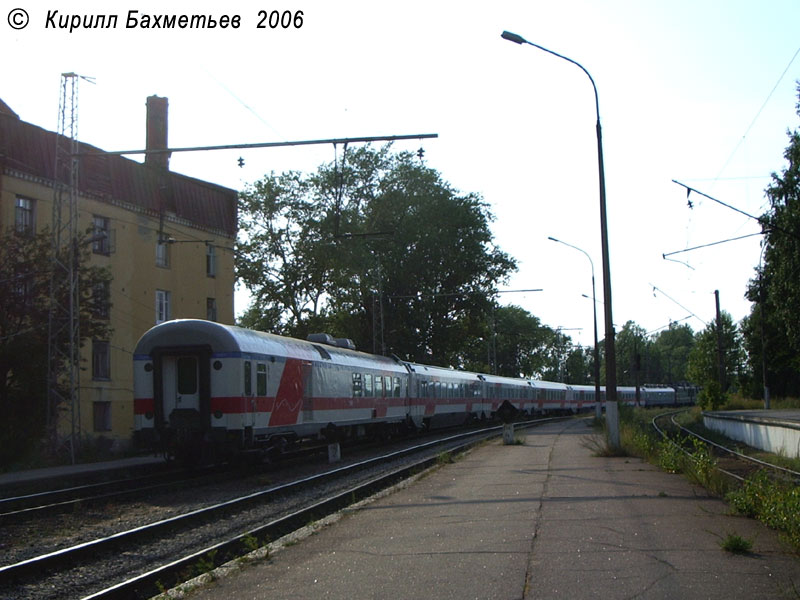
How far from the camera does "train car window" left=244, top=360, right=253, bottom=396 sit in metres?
19.2

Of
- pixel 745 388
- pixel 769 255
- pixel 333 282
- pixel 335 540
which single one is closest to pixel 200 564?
pixel 335 540

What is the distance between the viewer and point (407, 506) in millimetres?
12602

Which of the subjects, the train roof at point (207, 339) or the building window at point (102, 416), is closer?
the train roof at point (207, 339)

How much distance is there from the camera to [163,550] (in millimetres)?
10359

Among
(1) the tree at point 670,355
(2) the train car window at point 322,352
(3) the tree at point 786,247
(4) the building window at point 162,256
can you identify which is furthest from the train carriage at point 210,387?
(1) the tree at point 670,355

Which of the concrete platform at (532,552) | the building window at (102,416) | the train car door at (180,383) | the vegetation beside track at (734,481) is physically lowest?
the concrete platform at (532,552)

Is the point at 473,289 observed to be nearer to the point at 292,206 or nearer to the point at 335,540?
the point at 292,206

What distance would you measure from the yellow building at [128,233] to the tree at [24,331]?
178 inches

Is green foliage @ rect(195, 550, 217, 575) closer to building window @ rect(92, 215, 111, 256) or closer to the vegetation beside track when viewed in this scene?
the vegetation beside track

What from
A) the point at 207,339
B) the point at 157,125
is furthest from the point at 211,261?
the point at 207,339

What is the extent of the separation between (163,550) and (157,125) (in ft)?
119

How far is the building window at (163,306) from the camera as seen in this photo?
42.0 m

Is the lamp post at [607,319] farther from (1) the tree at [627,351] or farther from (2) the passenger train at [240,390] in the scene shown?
(1) the tree at [627,351]

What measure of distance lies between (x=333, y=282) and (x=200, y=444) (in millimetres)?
35702
